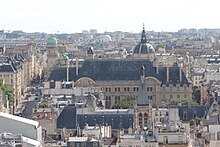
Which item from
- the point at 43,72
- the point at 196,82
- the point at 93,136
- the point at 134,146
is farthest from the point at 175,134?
the point at 43,72

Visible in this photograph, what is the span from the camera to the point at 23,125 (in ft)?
179

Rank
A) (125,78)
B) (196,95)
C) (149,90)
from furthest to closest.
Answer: (125,78), (149,90), (196,95)

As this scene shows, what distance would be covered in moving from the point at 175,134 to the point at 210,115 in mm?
25055

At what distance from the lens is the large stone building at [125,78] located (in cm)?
12119

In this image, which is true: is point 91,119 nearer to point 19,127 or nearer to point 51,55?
point 19,127

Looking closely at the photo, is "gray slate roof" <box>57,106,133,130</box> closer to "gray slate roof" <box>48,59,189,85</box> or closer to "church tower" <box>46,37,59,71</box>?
"gray slate roof" <box>48,59,189,85</box>

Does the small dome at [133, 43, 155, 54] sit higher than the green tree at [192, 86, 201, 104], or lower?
higher

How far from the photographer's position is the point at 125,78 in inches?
4899

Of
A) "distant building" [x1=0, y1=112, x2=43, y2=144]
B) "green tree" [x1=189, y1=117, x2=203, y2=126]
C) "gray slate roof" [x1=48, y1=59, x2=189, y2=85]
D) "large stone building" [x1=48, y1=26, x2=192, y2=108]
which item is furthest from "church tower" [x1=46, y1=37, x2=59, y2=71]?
"distant building" [x1=0, y1=112, x2=43, y2=144]

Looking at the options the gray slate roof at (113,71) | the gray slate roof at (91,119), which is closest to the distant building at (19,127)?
the gray slate roof at (91,119)

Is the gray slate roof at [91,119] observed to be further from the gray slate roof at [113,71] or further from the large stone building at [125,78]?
the gray slate roof at [113,71]

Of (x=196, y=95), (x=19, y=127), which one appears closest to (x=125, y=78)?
(x=196, y=95)

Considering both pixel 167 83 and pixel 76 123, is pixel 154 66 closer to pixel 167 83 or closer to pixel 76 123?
pixel 167 83

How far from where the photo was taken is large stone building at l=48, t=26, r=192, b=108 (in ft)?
398
